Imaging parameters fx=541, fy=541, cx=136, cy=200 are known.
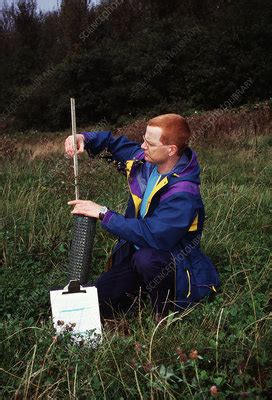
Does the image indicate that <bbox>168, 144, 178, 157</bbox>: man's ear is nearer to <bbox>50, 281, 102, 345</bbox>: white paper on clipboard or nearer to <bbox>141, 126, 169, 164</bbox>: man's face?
<bbox>141, 126, 169, 164</bbox>: man's face

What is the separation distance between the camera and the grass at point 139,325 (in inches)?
89.3

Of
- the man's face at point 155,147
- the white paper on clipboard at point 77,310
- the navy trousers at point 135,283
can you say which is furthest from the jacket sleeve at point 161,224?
the white paper on clipboard at point 77,310

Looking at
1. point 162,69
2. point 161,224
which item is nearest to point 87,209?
point 161,224

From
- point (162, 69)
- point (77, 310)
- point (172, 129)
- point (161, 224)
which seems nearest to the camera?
point (77, 310)

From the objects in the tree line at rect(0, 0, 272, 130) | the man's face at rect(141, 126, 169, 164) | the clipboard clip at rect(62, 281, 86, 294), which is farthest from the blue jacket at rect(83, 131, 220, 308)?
the tree line at rect(0, 0, 272, 130)

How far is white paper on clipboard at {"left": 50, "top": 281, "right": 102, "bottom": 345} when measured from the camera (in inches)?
107

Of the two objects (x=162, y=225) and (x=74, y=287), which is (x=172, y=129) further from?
(x=74, y=287)

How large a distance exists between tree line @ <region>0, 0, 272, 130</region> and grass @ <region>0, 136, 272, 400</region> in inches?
625

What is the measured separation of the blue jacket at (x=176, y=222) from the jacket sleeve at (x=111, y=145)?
0.22m

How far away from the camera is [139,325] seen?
295 cm

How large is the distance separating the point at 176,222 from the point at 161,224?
0.09 m

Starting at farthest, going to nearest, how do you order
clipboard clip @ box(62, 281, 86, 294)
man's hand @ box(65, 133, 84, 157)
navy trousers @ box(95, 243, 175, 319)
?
man's hand @ box(65, 133, 84, 157)
navy trousers @ box(95, 243, 175, 319)
clipboard clip @ box(62, 281, 86, 294)

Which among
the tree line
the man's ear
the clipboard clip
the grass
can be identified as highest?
the tree line

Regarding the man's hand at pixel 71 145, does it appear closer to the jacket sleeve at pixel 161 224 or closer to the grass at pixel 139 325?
the jacket sleeve at pixel 161 224
